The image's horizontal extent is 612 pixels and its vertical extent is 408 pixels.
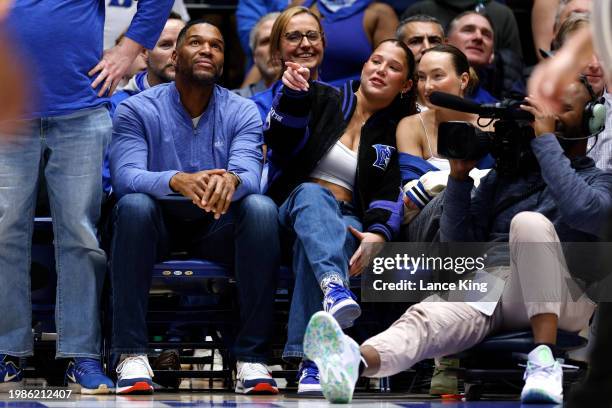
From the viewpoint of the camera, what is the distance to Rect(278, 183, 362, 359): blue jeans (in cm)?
485

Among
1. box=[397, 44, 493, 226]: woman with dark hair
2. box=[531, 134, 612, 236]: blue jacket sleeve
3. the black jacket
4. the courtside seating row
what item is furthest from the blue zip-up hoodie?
box=[531, 134, 612, 236]: blue jacket sleeve

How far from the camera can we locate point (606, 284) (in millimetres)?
4250

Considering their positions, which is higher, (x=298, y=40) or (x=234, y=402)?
(x=298, y=40)

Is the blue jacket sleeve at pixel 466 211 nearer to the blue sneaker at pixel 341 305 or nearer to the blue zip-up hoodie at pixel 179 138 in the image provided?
the blue sneaker at pixel 341 305

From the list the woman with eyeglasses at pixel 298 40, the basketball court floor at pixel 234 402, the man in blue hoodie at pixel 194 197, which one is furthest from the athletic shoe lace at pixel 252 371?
the woman with eyeglasses at pixel 298 40

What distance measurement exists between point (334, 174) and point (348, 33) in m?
1.60

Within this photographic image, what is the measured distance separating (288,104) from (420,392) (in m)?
1.46

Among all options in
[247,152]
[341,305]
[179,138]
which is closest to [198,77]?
[179,138]

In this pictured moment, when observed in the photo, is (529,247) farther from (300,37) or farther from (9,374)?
(9,374)

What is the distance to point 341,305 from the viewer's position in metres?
4.66

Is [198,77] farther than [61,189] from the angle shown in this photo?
Yes

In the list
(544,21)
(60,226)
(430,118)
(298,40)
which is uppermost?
(544,21)

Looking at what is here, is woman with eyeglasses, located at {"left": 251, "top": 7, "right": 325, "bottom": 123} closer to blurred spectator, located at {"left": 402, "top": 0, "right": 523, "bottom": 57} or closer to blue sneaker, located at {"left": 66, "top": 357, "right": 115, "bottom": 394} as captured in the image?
blurred spectator, located at {"left": 402, "top": 0, "right": 523, "bottom": 57}

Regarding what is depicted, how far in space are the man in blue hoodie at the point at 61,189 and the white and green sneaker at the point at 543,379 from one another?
1749mm
